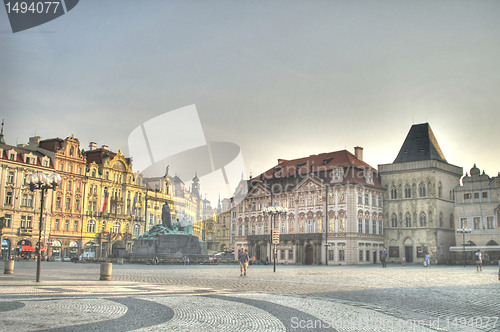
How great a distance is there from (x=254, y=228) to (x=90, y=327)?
71.1 metres

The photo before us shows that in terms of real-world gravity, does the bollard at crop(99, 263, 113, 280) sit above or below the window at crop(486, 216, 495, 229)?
below

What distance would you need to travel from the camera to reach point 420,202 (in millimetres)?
69188

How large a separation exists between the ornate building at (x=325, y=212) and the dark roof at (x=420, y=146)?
5.57 meters

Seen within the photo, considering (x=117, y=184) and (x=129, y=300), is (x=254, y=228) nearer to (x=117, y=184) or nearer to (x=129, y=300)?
(x=117, y=184)

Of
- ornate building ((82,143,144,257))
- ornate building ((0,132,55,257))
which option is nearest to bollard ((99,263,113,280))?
ornate building ((0,132,55,257))

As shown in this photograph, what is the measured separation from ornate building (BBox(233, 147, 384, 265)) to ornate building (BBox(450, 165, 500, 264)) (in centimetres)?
1025

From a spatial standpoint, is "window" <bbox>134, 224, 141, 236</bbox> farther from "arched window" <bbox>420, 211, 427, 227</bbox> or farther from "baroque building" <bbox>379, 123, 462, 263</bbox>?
"arched window" <bbox>420, 211, 427, 227</bbox>

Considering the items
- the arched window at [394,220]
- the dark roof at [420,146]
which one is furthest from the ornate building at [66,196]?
the dark roof at [420,146]

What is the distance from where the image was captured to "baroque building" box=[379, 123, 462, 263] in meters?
68.4

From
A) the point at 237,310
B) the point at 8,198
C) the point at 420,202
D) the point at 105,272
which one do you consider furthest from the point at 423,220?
the point at 237,310

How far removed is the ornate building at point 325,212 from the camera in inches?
2670

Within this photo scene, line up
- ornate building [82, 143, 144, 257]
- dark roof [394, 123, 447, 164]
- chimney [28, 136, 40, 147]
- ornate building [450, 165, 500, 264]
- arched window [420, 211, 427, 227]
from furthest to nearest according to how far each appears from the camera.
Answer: ornate building [82, 143, 144, 257]
chimney [28, 136, 40, 147]
dark roof [394, 123, 447, 164]
arched window [420, 211, 427, 227]
ornate building [450, 165, 500, 264]

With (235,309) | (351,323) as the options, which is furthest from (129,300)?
(351,323)

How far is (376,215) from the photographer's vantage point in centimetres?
7181
